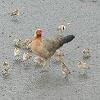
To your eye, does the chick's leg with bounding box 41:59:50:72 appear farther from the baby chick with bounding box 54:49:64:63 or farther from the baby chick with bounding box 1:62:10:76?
the baby chick with bounding box 1:62:10:76

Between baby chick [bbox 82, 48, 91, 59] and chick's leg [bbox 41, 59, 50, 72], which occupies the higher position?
baby chick [bbox 82, 48, 91, 59]

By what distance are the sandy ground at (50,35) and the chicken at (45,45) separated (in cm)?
28

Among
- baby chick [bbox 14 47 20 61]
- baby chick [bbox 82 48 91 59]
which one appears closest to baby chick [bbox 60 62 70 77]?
baby chick [bbox 82 48 91 59]

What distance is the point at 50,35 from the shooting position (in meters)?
8.16

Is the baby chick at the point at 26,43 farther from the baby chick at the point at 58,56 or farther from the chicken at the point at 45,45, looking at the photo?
the baby chick at the point at 58,56

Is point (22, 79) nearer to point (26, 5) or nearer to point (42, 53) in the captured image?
point (42, 53)

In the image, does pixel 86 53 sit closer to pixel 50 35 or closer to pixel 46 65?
pixel 46 65

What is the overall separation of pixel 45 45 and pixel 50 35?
3.70ft

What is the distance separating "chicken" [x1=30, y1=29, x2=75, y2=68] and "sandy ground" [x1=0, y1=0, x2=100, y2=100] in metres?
0.28

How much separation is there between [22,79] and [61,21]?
2271 millimetres

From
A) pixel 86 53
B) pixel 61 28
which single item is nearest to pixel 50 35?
pixel 61 28

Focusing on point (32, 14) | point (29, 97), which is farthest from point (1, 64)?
point (32, 14)

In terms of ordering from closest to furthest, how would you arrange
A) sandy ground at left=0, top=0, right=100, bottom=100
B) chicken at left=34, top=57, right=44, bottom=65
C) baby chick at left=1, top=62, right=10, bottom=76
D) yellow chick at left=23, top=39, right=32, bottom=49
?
sandy ground at left=0, top=0, right=100, bottom=100 → baby chick at left=1, top=62, right=10, bottom=76 → chicken at left=34, top=57, right=44, bottom=65 → yellow chick at left=23, top=39, right=32, bottom=49

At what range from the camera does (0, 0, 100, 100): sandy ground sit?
658 centimetres
